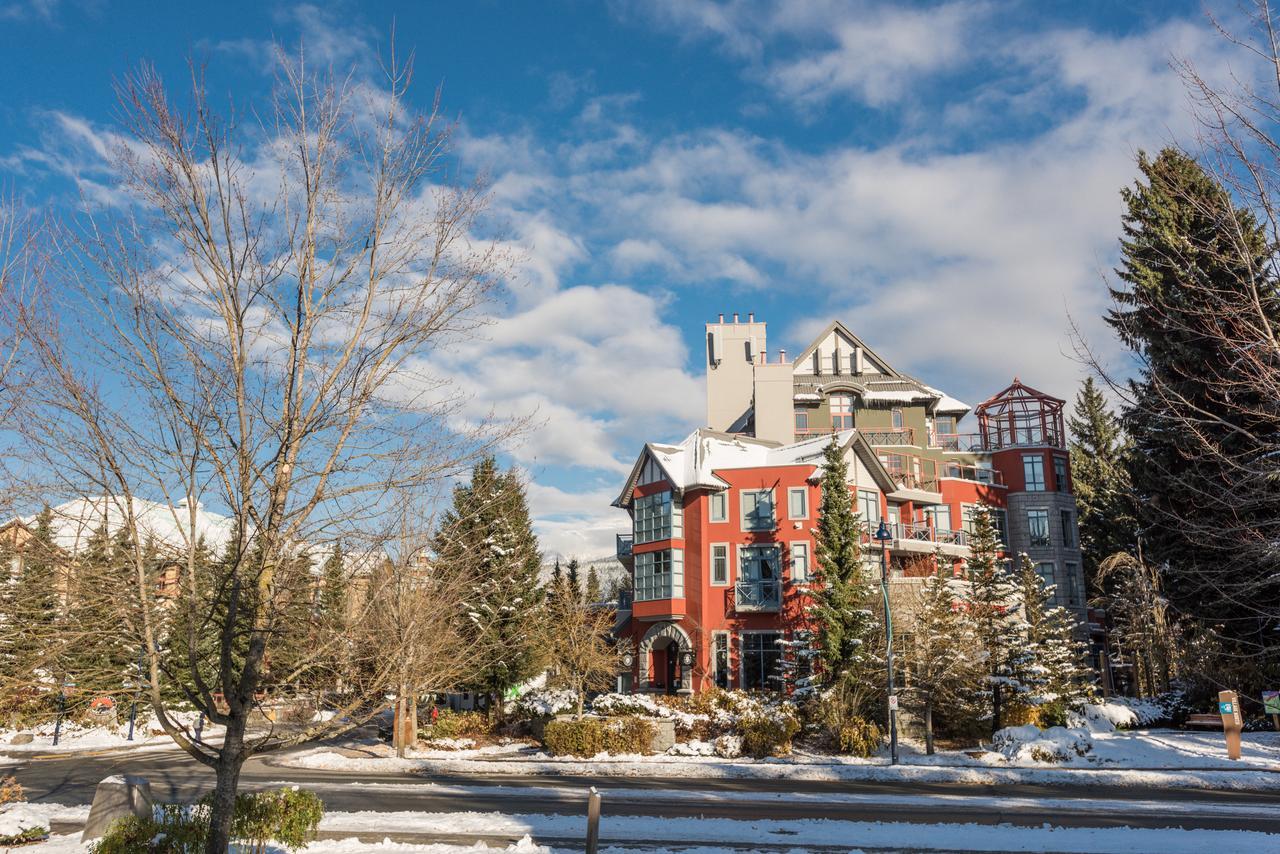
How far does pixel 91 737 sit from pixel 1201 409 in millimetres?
45454

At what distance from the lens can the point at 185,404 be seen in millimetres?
7934

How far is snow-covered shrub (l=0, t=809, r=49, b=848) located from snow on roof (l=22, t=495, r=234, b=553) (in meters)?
8.06

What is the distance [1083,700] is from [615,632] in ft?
79.1

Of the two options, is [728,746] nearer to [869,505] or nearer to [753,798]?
Answer: [753,798]

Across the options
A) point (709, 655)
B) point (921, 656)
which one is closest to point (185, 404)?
point (921, 656)

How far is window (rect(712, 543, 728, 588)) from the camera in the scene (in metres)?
42.4

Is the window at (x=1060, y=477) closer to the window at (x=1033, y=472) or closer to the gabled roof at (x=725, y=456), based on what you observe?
the window at (x=1033, y=472)

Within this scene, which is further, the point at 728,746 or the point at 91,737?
the point at 91,737

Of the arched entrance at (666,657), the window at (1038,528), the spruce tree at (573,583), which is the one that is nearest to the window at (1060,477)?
the window at (1038,528)

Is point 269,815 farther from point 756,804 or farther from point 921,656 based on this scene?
point 921,656

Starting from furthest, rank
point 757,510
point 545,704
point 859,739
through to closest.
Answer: point 757,510, point 545,704, point 859,739

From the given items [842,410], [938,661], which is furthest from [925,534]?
[938,661]

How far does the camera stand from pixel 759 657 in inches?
1609

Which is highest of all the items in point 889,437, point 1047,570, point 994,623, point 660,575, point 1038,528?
point 889,437
